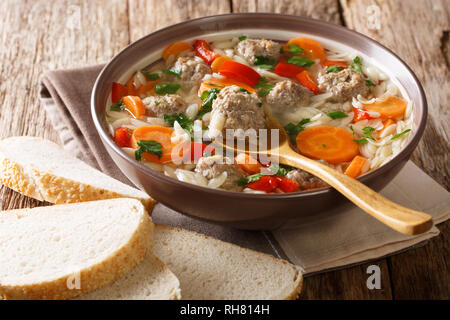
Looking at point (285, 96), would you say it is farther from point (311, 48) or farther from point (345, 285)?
point (345, 285)

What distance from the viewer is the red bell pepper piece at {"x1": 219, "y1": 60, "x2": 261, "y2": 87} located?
478 cm

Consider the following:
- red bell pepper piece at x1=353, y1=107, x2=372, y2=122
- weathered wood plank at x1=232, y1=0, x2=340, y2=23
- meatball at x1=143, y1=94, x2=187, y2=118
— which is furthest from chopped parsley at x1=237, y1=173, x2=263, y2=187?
weathered wood plank at x1=232, y1=0, x2=340, y2=23

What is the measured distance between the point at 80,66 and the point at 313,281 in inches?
140

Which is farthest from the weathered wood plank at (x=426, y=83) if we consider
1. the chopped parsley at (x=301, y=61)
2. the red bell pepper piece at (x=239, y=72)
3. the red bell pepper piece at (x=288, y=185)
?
the red bell pepper piece at (x=239, y=72)

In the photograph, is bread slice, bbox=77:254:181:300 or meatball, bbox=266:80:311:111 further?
meatball, bbox=266:80:311:111

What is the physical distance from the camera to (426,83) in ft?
19.4

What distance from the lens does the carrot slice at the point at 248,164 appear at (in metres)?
3.99

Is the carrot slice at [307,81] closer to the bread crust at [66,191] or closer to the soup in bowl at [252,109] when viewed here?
the soup in bowl at [252,109]

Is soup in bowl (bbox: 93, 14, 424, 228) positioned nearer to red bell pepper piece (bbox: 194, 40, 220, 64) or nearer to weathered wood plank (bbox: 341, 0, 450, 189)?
red bell pepper piece (bbox: 194, 40, 220, 64)

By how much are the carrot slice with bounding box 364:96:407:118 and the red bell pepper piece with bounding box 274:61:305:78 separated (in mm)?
707

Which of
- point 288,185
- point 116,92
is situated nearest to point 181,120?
point 116,92

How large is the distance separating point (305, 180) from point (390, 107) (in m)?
1.08

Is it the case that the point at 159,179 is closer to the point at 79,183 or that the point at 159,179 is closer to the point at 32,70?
the point at 79,183

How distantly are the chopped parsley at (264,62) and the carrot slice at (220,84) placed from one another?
0.98 ft
